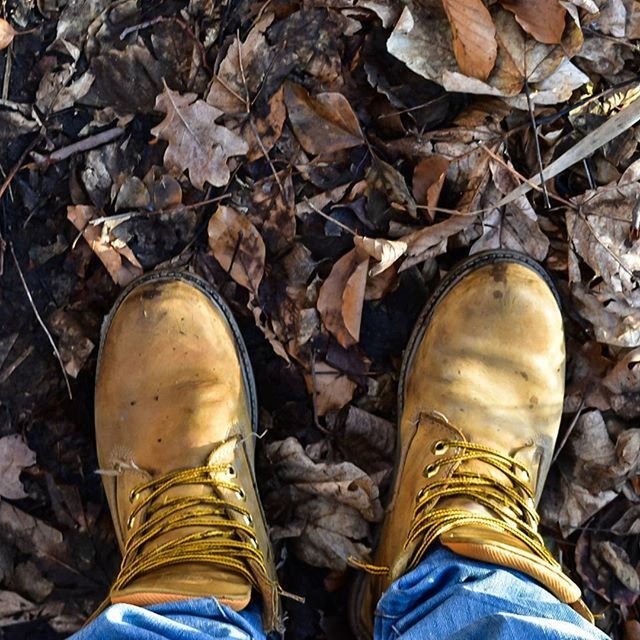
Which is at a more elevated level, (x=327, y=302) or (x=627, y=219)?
(x=627, y=219)

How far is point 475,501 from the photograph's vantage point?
5.13 feet

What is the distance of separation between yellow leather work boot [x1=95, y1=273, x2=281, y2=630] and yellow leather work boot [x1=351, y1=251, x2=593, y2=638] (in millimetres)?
363

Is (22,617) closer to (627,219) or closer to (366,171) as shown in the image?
(366,171)

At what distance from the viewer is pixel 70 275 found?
5.82ft

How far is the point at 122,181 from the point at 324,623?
119 centimetres

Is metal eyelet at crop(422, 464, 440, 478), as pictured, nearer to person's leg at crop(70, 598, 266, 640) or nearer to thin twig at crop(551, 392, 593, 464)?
thin twig at crop(551, 392, 593, 464)

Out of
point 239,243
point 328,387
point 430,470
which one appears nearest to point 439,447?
point 430,470

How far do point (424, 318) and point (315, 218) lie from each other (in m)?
0.36

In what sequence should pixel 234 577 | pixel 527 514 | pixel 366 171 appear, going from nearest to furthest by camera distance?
pixel 234 577
pixel 527 514
pixel 366 171

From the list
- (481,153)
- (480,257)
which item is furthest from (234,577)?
(481,153)

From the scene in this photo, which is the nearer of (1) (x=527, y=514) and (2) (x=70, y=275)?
(1) (x=527, y=514)

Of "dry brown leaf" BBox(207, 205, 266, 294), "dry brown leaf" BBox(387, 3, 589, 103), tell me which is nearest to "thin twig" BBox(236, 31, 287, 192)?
"dry brown leaf" BBox(207, 205, 266, 294)

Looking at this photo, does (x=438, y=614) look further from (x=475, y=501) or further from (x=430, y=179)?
(x=430, y=179)

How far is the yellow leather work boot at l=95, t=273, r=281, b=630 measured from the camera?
1.63m
